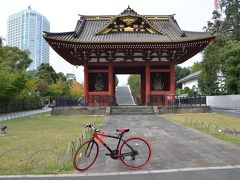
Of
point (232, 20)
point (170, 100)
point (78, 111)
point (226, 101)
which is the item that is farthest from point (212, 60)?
point (78, 111)

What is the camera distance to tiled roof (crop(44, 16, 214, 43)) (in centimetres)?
2309

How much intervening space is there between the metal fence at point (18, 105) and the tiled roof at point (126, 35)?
1273 centimetres

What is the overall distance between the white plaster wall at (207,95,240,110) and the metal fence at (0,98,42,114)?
28.0 metres

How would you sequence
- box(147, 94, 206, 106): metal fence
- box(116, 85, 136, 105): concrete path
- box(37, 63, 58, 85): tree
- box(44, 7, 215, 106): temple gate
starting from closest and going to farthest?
box(44, 7, 215, 106): temple gate, box(147, 94, 206, 106): metal fence, box(116, 85, 136, 105): concrete path, box(37, 63, 58, 85): tree

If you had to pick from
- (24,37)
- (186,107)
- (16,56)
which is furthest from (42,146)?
(24,37)

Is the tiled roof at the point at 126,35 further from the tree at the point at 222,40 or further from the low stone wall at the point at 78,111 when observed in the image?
the tree at the point at 222,40

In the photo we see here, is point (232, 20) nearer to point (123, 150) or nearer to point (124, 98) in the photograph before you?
point (124, 98)

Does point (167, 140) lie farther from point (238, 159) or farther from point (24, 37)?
point (24, 37)

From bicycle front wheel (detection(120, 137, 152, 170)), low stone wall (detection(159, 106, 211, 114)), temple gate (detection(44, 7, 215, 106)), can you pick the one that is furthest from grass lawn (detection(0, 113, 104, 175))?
temple gate (detection(44, 7, 215, 106))

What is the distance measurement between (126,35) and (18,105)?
19.3 metres

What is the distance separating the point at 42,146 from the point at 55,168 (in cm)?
285

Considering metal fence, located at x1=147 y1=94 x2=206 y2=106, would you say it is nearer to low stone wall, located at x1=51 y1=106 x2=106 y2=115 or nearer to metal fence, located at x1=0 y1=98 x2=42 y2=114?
low stone wall, located at x1=51 y1=106 x2=106 y2=115

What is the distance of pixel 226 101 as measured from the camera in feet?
119

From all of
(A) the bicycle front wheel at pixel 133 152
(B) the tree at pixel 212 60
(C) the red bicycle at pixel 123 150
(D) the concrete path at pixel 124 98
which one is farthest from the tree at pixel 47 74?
(A) the bicycle front wheel at pixel 133 152
